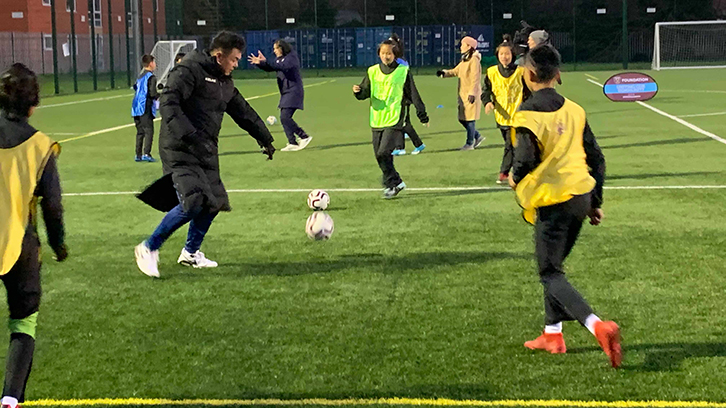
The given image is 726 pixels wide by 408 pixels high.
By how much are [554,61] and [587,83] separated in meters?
34.4

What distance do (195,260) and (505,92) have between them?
6.37m

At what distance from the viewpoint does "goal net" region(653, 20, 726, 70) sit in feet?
157

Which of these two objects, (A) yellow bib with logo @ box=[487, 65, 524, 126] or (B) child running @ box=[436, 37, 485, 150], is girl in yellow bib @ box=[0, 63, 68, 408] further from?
(B) child running @ box=[436, 37, 485, 150]

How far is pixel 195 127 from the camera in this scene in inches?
315

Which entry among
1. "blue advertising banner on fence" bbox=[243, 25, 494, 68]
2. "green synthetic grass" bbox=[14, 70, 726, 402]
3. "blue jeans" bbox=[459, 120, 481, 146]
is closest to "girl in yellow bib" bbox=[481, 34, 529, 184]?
"green synthetic grass" bbox=[14, 70, 726, 402]

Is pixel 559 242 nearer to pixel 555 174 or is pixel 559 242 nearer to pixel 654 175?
pixel 555 174

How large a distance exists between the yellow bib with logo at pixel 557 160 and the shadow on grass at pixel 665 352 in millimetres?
992

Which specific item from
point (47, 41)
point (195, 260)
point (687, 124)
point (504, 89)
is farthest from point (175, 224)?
point (47, 41)

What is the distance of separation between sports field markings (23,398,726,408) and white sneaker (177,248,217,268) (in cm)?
331

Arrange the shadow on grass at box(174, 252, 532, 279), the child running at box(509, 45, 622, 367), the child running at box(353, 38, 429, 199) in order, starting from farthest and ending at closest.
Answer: the child running at box(353, 38, 429, 199) → the shadow on grass at box(174, 252, 532, 279) → the child running at box(509, 45, 622, 367)

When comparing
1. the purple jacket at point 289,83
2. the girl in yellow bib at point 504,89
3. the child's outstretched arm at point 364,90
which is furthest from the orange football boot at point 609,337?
the purple jacket at point 289,83

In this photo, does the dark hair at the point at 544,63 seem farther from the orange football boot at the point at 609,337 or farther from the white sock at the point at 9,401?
the white sock at the point at 9,401

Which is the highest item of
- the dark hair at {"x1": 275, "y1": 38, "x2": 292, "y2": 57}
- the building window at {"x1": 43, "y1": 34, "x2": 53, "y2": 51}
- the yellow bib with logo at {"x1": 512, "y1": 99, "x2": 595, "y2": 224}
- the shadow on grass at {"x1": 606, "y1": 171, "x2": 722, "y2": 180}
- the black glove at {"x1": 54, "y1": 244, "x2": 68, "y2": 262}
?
the building window at {"x1": 43, "y1": 34, "x2": 53, "y2": 51}

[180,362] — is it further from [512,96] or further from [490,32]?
[490,32]
